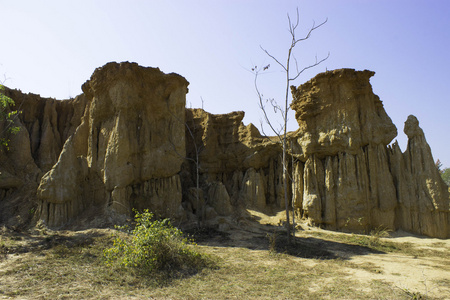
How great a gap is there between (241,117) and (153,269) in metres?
14.4

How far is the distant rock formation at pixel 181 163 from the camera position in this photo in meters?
13.8

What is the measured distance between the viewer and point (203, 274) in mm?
7828

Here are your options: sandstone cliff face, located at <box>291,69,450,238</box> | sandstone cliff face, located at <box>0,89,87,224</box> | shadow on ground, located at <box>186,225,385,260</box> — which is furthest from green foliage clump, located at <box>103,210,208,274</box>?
sandstone cliff face, located at <box>291,69,450,238</box>

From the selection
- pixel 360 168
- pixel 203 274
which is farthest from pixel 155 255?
pixel 360 168

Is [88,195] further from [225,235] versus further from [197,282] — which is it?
[197,282]

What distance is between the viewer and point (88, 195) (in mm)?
14164

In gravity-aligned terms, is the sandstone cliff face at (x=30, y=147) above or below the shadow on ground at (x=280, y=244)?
above

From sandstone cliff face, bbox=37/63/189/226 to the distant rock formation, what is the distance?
0.16 feet

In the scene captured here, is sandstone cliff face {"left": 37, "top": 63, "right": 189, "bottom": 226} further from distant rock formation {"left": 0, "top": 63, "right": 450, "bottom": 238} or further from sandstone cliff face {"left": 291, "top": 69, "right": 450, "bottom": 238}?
sandstone cliff face {"left": 291, "top": 69, "right": 450, "bottom": 238}

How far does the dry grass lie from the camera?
646 centimetres

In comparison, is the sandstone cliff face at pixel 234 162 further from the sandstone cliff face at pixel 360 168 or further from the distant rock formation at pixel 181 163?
the sandstone cliff face at pixel 360 168

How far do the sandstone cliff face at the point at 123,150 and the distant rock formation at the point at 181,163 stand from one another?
0.05 metres

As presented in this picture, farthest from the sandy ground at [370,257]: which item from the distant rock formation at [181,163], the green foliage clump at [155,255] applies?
the green foliage clump at [155,255]

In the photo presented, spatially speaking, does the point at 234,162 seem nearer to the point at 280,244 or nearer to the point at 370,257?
the point at 280,244
